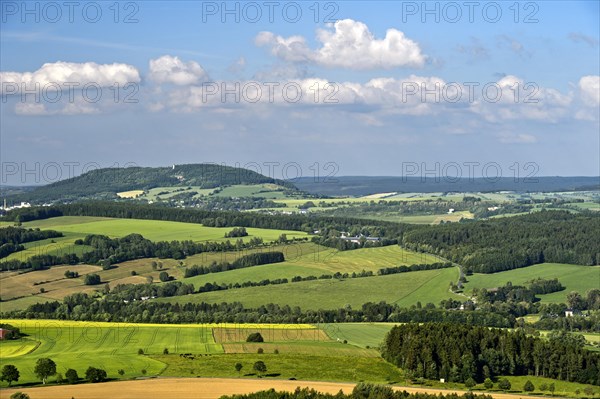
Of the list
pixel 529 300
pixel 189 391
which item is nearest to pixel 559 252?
pixel 529 300

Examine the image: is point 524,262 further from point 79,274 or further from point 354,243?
point 79,274

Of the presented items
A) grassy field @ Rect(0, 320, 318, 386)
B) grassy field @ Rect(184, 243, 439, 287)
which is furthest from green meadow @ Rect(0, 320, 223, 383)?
grassy field @ Rect(184, 243, 439, 287)

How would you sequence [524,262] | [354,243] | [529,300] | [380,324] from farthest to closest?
1. [354,243]
2. [524,262]
3. [529,300]
4. [380,324]

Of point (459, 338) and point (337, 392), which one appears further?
point (459, 338)

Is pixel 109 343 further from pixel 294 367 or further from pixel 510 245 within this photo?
pixel 510 245

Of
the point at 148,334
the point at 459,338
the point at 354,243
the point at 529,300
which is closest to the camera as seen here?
the point at 459,338

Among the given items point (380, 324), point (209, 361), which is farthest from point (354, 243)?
point (209, 361)
